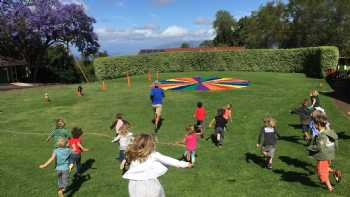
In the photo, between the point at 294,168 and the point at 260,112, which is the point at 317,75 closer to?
the point at 260,112

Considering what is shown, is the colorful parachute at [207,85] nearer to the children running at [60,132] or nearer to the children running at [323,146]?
the children running at [60,132]

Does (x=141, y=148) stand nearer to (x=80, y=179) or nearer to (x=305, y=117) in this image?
(x=80, y=179)

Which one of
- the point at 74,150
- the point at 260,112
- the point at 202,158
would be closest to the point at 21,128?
the point at 74,150

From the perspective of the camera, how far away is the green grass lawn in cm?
881

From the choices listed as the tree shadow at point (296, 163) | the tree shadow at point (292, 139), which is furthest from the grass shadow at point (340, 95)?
the tree shadow at point (296, 163)

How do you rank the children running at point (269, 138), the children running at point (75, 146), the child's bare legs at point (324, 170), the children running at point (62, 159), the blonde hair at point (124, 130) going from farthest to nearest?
the children running at point (269, 138), the children running at point (75, 146), the blonde hair at point (124, 130), the child's bare legs at point (324, 170), the children running at point (62, 159)

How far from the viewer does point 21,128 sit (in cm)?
1633

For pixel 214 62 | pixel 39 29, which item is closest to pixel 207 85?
pixel 214 62

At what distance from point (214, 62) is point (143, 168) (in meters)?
37.1

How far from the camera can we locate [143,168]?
14.7 feet

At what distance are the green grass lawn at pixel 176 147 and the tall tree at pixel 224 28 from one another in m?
90.0

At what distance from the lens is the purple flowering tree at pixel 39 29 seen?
4244 cm

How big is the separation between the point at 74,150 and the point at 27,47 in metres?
43.0

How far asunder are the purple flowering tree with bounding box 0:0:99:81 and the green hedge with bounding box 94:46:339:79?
12.4m
